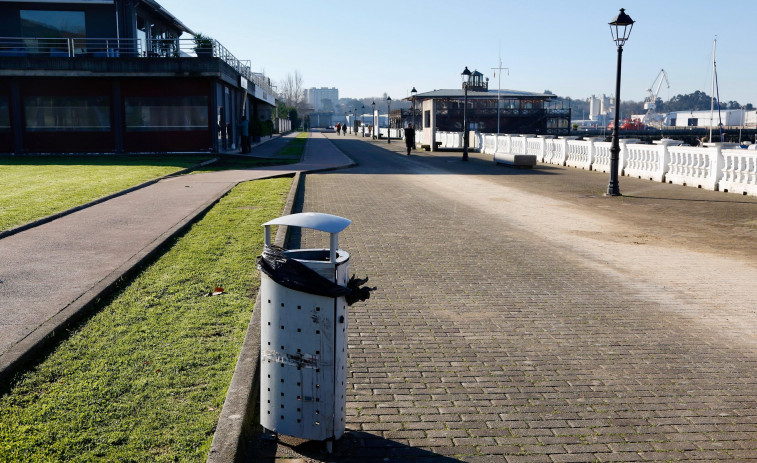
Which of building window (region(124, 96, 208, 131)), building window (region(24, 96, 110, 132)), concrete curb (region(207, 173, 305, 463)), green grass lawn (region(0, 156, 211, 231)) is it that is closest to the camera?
concrete curb (region(207, 173, 305, 463))

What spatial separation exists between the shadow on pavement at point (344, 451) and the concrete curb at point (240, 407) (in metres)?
0.13

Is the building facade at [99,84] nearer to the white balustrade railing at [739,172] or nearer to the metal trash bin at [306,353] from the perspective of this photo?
the white balustrade railing at [739,172]

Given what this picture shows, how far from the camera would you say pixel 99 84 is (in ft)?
111

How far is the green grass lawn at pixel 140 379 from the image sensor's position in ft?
12.4

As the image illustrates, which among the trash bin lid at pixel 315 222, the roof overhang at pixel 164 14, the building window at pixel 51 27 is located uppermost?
the roof overhang at pixel 164 14

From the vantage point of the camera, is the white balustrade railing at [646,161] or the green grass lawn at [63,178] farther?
the white balustrade railing at [646,161]

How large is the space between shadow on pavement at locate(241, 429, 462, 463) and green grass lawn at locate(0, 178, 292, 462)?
1.03ft

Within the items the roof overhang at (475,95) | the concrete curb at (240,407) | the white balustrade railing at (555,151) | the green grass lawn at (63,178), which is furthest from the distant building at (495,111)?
the concrete curb at (240,407)

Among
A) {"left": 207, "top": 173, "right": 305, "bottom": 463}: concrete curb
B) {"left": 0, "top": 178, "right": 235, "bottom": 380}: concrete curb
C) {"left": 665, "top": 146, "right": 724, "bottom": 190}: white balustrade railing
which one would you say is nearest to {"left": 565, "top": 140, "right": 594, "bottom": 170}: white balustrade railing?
{"left": 665, "top": 146, "right": 724, "bottom": 190}: white balustrade railing

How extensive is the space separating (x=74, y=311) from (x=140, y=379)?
6.12 ft

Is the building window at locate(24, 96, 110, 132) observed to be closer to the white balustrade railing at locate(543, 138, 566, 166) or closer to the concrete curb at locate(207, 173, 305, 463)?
the white balustrade railing at locate(543, 138, 566, 166)

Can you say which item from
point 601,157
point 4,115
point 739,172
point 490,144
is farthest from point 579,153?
point 4,115

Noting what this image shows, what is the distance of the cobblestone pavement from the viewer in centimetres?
413

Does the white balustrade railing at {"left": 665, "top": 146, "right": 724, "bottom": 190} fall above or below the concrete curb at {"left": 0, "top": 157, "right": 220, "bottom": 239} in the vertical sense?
above
